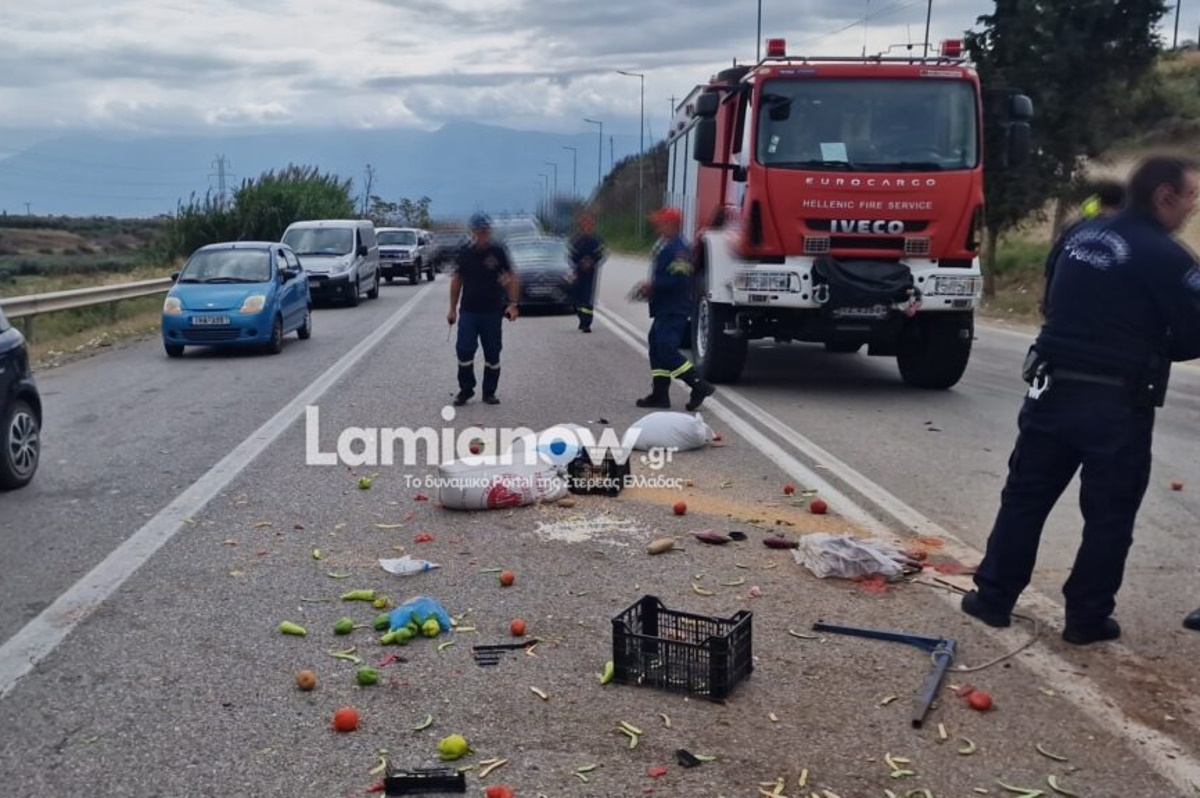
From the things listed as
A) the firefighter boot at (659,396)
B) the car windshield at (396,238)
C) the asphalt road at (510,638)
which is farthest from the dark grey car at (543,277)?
the car windshield at (396,238)

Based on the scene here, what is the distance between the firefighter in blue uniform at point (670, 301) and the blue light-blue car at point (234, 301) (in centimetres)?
772

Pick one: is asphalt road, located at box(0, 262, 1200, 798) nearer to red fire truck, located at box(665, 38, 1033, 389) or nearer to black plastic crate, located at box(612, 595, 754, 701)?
black plastic crate, located at box(612, 595, 754, 701)

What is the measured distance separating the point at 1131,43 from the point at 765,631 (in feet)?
80.5

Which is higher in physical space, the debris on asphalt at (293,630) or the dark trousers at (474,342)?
the dark trousers at (474,342)

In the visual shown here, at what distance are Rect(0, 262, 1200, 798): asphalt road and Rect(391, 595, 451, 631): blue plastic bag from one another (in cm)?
13

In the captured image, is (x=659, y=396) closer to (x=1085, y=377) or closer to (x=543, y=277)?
(x=1085, y=377)

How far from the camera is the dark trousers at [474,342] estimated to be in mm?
11539

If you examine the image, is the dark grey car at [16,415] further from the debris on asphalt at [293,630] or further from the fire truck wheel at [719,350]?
the fire truck wheel at [719,350]

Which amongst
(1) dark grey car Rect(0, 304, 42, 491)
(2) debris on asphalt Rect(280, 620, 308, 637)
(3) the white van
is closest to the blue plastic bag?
(2) debris on asphalt Rect(280, 620, 308, 637)

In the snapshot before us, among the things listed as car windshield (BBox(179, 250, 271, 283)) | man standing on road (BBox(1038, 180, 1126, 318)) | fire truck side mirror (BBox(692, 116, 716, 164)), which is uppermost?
fire truck side mirror (BBox(692, 116, 716, 164))

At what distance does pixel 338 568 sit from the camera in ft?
20.7

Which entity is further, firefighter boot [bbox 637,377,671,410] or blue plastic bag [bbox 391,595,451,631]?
firefighter boot [bbox 637,377,671,410]

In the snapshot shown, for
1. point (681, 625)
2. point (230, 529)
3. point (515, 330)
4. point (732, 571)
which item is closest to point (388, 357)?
point (515, 330)

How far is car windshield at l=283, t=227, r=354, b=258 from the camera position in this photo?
27891mm
